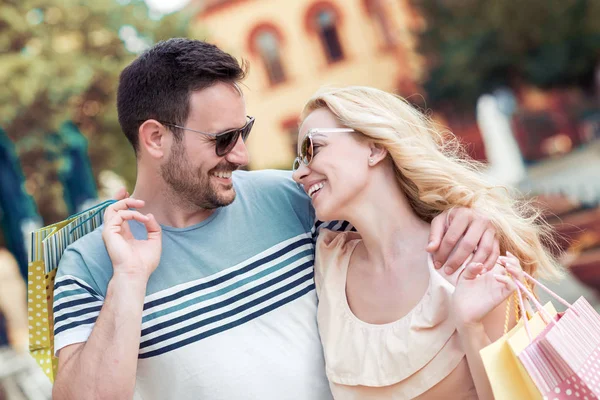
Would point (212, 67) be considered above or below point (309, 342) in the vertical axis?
above

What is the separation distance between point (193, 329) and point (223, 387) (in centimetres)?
22

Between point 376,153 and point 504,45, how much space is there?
66.5 ft

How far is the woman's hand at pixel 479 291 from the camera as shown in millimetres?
1910

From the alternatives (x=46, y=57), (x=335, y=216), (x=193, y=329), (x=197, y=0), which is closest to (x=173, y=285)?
(x=193, y=329)

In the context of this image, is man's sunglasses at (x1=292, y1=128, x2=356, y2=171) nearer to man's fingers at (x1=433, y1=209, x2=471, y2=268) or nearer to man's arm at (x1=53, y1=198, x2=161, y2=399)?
man's fingers at (x1=433, y1=209, x2=471, y2=268)

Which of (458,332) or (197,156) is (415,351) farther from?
(197,156)

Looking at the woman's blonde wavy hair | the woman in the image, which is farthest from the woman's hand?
the woman's blonde wavy hair

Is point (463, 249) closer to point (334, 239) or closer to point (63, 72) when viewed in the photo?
point (334, 239)

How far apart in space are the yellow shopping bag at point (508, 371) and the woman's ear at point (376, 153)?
0.83 meters

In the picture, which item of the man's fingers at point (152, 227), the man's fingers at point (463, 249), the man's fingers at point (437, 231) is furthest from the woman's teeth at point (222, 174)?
the man's fingers at point (463, 249)

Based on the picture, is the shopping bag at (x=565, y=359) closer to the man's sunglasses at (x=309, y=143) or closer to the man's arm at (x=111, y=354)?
the man's sunglasses at (x=309, y=143)

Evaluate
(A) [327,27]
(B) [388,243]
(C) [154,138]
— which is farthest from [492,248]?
(A) [327,27]

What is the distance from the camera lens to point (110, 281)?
2.26m

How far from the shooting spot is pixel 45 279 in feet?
7.89
